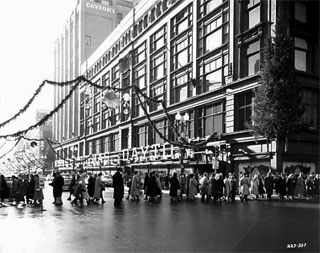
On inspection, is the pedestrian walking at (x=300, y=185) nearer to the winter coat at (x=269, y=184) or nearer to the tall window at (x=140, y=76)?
the winter coat at (x=269, y=184)

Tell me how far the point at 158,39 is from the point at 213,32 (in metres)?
10.6

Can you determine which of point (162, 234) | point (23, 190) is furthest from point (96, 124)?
point (162, 234)

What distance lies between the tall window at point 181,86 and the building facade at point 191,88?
11 centimetres

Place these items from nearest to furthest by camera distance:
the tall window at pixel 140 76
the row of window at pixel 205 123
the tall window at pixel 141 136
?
1. the row of window at pixel 205 123
2. the tall window at pixel 141 136
3. the tall window at pixel 140 76

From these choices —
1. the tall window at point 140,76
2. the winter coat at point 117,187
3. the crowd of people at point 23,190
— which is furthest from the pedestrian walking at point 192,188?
the tall window at point 140,76

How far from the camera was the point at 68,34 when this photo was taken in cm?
2005

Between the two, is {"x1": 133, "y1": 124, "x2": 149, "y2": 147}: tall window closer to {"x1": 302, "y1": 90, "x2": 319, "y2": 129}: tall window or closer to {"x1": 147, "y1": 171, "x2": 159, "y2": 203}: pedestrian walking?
{"x1": 302, "y1": 90, "x2": 319, "y2": 129}: tall window

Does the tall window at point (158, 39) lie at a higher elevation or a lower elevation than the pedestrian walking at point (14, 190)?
higher

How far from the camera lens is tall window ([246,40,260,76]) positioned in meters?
29.3

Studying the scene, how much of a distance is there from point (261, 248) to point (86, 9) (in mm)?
15038

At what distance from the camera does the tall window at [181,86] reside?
127 feet

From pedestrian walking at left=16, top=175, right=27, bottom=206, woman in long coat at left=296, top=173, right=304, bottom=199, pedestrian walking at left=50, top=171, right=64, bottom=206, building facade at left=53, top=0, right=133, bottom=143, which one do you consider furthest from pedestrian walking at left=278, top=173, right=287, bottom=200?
pedestrian walking at left=16, top=175, right=27, bottom=206

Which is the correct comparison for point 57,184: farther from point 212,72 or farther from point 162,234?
point 212,72

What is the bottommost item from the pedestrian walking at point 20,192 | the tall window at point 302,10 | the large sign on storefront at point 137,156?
the pedestrian walking at point 20,192
